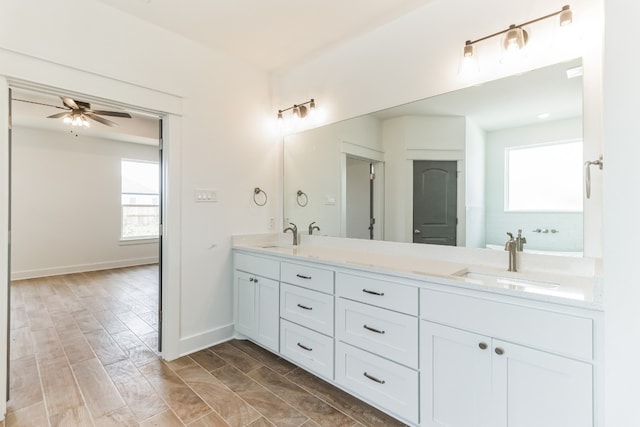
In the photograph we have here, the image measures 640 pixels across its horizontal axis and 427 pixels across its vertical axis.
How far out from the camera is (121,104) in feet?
7.14

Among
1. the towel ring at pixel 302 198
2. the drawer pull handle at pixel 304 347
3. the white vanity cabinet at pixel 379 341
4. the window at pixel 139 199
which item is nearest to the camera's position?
the white vanity cabinet at pixel 379 341

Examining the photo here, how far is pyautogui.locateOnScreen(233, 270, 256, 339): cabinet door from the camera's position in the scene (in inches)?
102

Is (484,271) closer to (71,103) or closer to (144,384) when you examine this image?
(144,384)

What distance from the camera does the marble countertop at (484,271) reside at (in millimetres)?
1230

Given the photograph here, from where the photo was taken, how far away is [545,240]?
1646mm

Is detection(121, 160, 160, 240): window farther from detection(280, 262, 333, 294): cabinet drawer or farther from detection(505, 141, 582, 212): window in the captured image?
detection(505, 141, 582, 212): window

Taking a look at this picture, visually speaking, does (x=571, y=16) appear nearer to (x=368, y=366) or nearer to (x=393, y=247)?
(x=393, y=247)

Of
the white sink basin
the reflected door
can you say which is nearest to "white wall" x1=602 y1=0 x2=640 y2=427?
the white sink basin

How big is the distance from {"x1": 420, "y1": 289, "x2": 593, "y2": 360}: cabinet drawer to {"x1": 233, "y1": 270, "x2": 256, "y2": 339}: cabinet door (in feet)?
5.12

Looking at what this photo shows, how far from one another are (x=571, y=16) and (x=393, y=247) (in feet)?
5.41

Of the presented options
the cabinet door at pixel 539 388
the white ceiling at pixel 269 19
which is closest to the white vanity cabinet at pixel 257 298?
the cabinet door at pixel 539 388

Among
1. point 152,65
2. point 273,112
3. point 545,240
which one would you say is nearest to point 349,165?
point 273,112

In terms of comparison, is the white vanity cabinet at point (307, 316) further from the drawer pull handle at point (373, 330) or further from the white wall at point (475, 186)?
the white wall at point (475, 186)

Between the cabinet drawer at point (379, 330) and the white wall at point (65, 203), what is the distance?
232 inches
